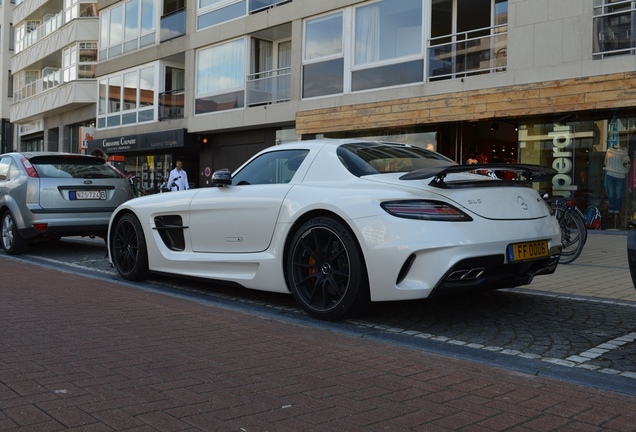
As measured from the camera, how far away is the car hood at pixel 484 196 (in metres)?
4.52

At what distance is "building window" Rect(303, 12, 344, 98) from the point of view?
17.9m

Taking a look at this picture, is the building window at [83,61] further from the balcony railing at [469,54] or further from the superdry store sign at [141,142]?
the balcony railing at [469,54]

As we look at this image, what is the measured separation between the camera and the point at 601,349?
4.23m

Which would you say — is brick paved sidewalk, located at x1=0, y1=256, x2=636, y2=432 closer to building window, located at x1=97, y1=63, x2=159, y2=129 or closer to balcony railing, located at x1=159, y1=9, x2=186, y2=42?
balcony railing, located at x1=159, y1=9, x2=186, y2=42

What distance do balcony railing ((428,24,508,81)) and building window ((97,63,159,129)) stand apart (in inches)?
512

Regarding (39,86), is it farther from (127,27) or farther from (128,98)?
(128,98)

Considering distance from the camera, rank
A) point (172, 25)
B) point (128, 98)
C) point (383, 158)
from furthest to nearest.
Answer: point (128, 98) < point (172, 25) < point (383, 158)

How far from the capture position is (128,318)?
5133mm

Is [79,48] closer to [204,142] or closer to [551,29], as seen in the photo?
[204,142]

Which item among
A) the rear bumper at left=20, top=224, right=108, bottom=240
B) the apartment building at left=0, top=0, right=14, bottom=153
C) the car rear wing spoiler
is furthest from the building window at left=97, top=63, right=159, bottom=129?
the car rear wing spoiler

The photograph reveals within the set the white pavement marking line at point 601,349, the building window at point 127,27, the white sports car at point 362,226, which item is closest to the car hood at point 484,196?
the white sports car at point 362,226

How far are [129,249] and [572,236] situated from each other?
5.82 metres

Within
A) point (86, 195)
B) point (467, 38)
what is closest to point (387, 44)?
point (467, 38)

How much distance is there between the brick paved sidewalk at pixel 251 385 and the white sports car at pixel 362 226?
45 cm
